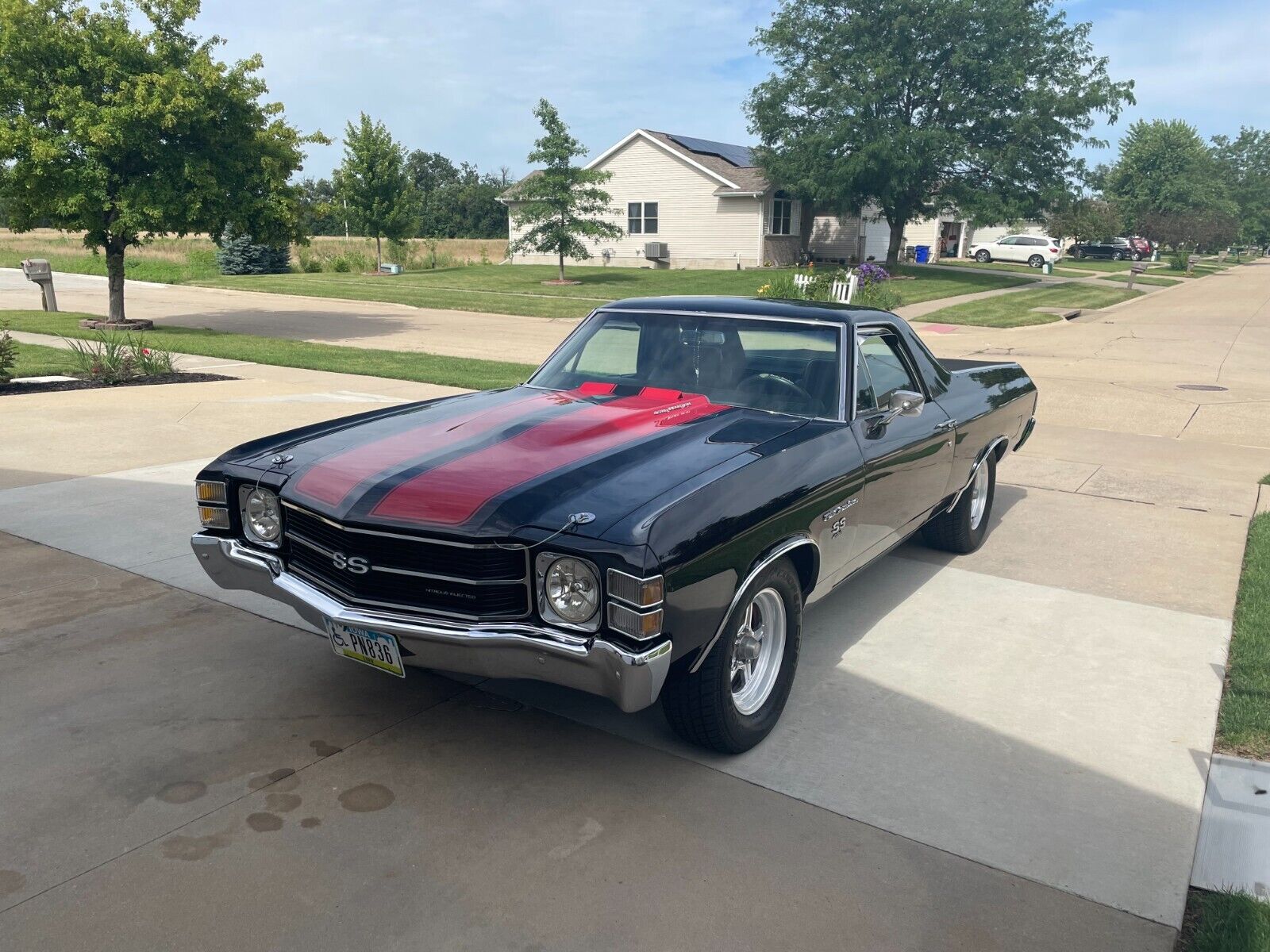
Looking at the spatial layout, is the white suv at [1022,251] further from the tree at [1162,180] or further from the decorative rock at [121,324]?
the decorative rock at [121,324]

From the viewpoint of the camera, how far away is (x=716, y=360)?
4.92m

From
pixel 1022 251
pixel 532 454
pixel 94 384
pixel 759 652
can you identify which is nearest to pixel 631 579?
pixel 532 454

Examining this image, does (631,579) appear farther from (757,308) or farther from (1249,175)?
(1249,175)

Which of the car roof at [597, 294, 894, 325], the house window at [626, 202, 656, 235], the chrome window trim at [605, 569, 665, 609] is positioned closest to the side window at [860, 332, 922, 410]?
the car roof at [597, 294, 894, 325]

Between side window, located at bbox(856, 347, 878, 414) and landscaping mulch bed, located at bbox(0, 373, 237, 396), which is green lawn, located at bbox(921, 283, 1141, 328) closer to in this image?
landscaping mulch bed, located at bbox(0, 373, 237, 396)

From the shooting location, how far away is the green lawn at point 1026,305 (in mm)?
24188

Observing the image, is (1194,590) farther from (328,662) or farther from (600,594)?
(328,662)

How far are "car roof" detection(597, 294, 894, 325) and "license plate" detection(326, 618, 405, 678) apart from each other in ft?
7.62

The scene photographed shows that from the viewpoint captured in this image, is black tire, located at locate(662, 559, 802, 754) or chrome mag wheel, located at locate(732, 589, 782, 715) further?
chrome mag wheel, located at locate(732, 589, 782, 715)

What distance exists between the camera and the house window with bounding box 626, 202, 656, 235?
41.8 meters

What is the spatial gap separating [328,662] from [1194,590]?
466 centimetres

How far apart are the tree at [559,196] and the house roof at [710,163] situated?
2.92m

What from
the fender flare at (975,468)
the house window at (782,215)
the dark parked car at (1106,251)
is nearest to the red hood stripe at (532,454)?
the fender flare at (975,468)

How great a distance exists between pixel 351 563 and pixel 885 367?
3.01 metres
